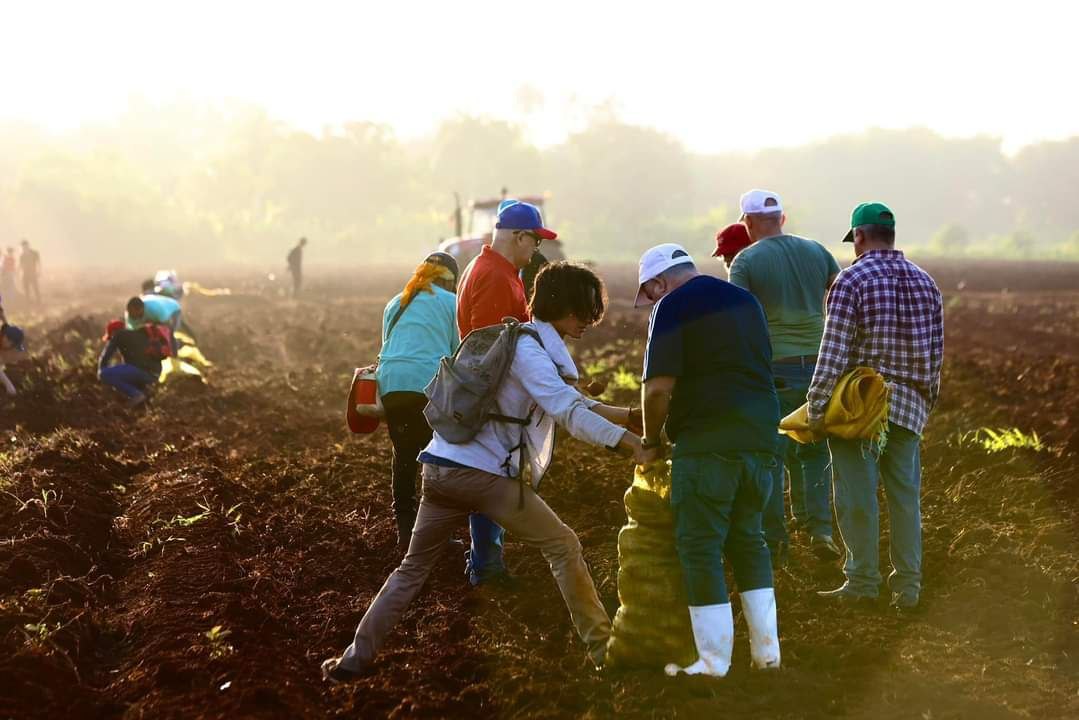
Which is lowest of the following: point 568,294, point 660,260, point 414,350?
point 414,350

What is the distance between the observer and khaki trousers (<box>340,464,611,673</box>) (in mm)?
4398

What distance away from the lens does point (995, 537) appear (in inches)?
248

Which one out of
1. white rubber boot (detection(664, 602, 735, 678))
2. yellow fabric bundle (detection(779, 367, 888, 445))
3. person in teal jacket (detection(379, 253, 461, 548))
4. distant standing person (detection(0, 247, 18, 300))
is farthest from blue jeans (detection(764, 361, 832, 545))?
distant standing person (detection(0, 247, 18, 300))

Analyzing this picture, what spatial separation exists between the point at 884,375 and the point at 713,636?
67.4 inches

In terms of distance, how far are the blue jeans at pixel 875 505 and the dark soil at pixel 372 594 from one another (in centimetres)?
21

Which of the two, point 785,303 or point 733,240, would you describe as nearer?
point 785,303

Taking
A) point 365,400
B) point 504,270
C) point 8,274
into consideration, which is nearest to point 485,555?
point 365,400

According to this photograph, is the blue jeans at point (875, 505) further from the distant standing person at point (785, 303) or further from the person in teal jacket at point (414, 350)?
the person in teal jacket at point (414, 350)

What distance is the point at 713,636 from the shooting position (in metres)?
4.32

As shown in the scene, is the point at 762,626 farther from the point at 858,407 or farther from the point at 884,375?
the point at 884,375

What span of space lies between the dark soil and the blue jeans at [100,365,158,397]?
0.52 meters

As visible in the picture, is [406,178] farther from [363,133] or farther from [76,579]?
[76,579]

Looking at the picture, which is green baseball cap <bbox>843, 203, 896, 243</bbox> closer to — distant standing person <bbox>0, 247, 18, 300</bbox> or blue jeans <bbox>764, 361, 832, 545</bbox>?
blue jeans <bbox>764, 361, 832, 545</bbox>

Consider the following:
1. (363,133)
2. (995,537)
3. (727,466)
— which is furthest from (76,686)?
(363,133)
